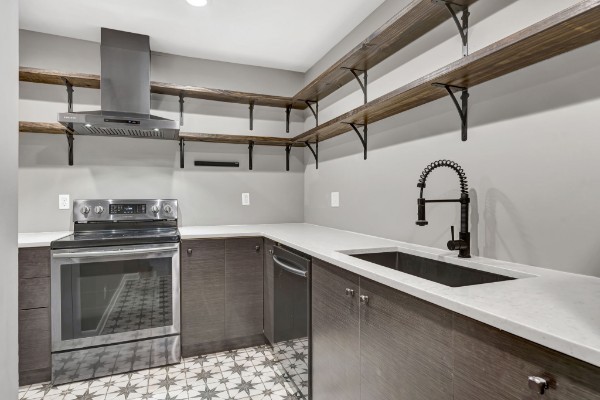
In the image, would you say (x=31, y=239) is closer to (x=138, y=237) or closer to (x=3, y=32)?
(x=138, y=237)

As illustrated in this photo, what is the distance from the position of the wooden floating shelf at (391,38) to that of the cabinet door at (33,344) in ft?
8.18

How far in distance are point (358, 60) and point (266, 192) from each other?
5.25 feet

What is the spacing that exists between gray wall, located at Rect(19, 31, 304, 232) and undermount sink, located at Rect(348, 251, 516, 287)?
5.43 ft

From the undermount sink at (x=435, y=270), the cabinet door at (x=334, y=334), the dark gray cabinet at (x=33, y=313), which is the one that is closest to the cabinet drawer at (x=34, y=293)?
the dark gray cabinet at (x=33, y=313)

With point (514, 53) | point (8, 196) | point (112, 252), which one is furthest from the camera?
point (112, 252)

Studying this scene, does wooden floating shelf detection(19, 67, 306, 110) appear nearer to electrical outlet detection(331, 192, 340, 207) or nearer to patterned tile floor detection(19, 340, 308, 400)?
electrical outlet detection(331, 192, 340, 207)

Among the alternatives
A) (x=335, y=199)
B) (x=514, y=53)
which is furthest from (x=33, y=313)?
(x=514, y=53)

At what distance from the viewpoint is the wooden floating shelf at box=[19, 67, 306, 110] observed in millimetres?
2338

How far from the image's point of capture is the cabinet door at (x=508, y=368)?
640 mm

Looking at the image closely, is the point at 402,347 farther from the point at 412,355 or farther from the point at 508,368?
the point at 508,368

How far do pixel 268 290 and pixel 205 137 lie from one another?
54.5 inches

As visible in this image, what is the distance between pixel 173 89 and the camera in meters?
2.71

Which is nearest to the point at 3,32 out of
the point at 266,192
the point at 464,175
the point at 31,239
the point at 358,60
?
the point at 464,175

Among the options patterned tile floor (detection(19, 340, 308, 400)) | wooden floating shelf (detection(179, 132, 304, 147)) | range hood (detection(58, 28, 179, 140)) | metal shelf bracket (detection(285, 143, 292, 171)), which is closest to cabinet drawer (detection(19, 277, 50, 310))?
patterned tile floor (detection(19, 340, 308, 400))
